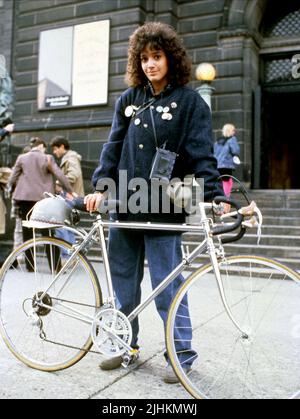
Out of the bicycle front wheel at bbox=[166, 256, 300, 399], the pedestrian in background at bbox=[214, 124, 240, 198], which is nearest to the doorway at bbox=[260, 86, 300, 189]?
the pedestrian in background at bbox=[214, 124, 240, 198]

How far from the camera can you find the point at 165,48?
288cm

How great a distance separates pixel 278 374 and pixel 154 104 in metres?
1.80

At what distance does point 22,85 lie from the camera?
1372cm

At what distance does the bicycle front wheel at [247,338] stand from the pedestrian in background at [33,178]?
4.00 m

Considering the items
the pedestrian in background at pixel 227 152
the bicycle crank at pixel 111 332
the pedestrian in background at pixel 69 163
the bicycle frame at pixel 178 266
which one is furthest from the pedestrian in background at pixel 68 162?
the bicycle crank at pixel 111 332

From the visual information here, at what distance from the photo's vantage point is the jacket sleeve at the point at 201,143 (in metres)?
2.80

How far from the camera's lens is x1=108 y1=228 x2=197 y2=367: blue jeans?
2.66 metres

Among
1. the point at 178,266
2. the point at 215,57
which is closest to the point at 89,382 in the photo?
the point at 178,266

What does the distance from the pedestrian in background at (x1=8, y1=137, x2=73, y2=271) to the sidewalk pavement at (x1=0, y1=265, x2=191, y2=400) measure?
3562 millimetres

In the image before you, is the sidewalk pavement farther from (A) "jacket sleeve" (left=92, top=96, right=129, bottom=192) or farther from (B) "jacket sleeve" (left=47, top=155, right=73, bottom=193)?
(B) "jacket sleeve" (left=47, top=155, right=73, bottom=193)

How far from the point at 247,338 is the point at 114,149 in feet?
4.85

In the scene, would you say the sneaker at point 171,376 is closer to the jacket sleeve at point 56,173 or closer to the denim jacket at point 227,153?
the jacket sleeve at point 56,173
